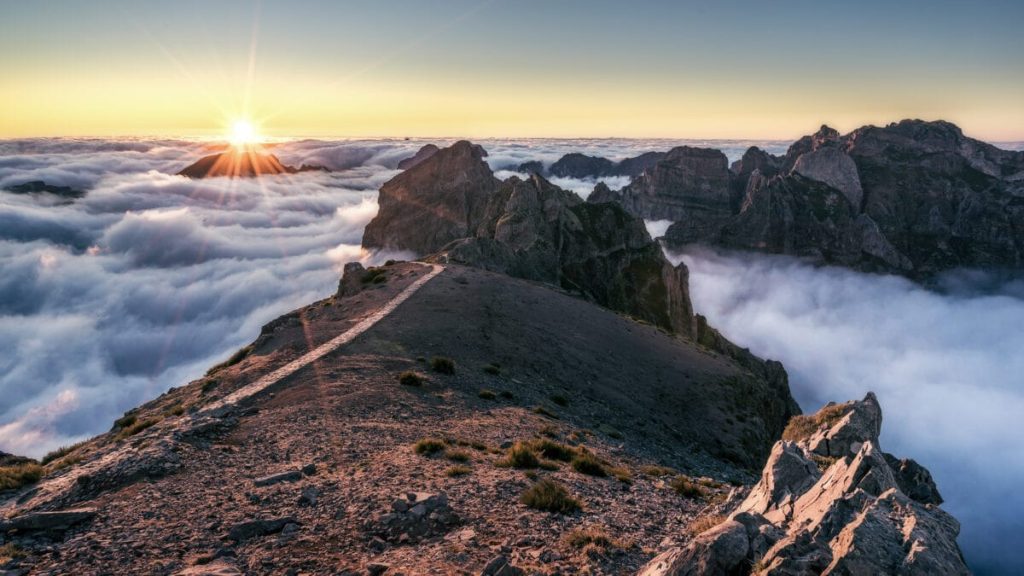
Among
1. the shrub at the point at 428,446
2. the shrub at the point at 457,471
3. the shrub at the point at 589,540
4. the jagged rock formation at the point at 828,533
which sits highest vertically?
the jagged rock formation at the point at 828,533

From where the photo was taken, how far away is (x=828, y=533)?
33.0 ft

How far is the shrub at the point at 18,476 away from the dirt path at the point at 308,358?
592 centimetres

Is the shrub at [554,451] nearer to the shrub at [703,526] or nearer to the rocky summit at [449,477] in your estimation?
the rocky summit at [449,477]

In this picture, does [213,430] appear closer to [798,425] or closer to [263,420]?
[263,420]

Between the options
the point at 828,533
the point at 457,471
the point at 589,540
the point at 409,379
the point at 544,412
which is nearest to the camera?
the point at 828,533

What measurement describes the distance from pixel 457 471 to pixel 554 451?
528 cm

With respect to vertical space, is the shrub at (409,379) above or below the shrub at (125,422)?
above

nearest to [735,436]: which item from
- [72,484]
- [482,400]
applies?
[482,400]

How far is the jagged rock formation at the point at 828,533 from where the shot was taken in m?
8.91

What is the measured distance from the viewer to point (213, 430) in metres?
23.1

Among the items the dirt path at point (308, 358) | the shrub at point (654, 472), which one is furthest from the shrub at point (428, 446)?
the dirt path at point (308, 358)

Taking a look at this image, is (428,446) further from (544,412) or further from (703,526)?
(544,412)

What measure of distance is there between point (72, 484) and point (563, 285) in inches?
3233

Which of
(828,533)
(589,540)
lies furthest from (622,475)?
(828,533)
